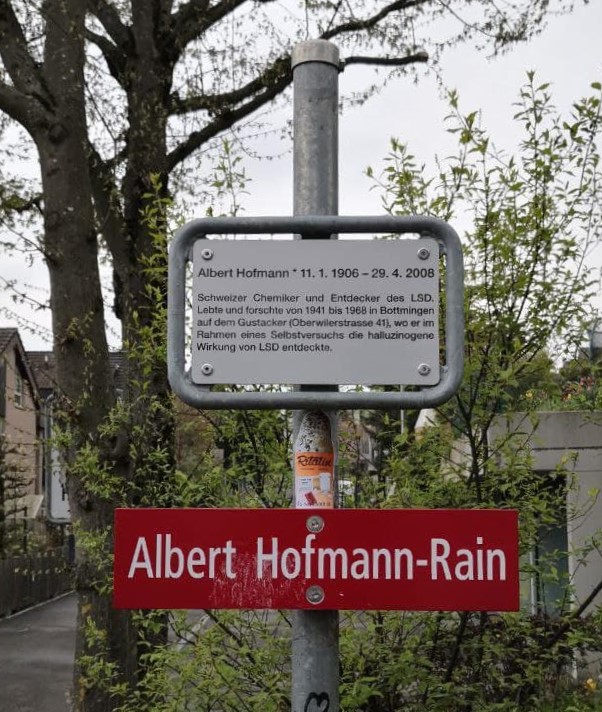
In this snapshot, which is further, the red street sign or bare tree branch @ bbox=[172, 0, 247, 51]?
bare tree branch @ bbox=[172, 0, 247, 51]

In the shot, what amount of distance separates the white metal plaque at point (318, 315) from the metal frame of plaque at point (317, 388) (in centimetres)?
4

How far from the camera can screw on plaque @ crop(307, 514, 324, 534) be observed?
2.18m

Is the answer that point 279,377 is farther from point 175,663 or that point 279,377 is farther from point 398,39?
point 398,39

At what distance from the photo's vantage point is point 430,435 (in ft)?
11.1

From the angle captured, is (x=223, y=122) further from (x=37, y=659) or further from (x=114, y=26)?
(x=37, y=659)

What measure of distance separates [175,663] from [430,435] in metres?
1.12

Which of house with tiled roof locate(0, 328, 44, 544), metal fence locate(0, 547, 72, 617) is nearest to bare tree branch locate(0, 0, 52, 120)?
house with tiled roof locate(0, 328, 44, 544)

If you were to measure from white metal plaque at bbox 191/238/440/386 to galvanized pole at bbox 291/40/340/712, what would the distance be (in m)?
0.10

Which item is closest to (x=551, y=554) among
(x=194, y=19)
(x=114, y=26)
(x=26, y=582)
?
(x=194, y=19)

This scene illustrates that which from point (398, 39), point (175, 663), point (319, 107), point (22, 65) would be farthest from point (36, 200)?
point (319, 107)

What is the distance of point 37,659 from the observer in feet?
48.2

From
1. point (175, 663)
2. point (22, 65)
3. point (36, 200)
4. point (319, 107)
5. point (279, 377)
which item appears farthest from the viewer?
point (36, 200)

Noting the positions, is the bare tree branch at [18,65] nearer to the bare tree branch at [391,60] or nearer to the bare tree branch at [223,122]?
the bare tree branch at [223,122]

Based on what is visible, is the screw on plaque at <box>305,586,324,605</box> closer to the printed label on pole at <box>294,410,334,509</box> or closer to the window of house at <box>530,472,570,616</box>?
the printed label on pole at <box>294,410,334,509</box>
